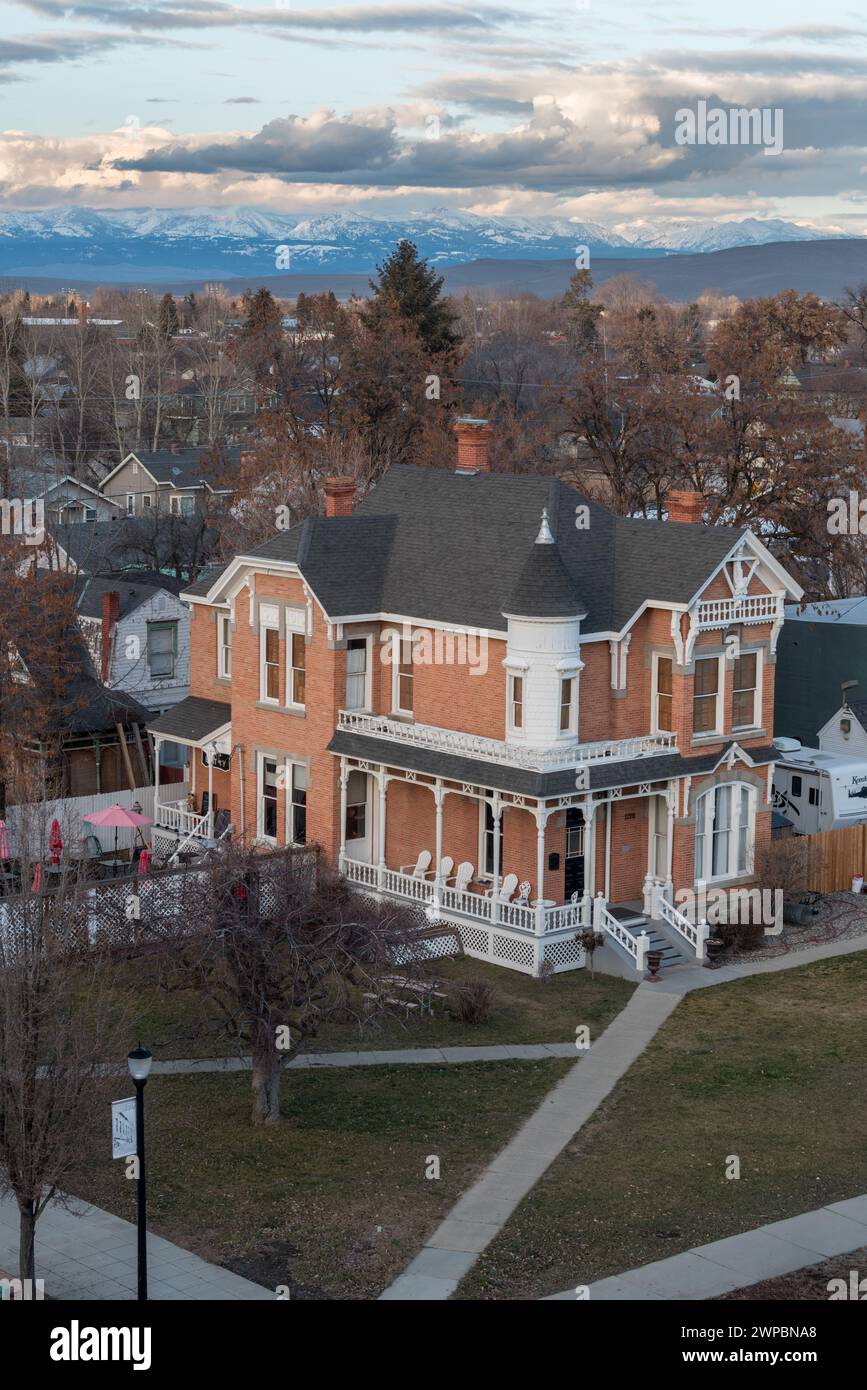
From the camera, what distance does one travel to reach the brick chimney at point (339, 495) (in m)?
43.2

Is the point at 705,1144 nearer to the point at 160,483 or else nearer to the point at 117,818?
the point at 117,818

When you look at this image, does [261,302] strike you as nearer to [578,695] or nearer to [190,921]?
[578,695]

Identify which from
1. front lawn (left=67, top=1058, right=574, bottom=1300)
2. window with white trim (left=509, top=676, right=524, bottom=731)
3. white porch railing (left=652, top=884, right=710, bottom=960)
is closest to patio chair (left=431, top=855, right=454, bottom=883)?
window with white trim (left=509, top=676, right=524, bottom=731)

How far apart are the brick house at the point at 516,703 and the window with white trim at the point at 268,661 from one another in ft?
0.17

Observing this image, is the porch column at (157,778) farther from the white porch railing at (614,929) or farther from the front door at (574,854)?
the white porch railing at (614,929)

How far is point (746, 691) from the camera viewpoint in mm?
39750

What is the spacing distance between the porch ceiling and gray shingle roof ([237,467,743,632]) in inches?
112

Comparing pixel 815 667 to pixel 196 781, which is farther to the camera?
pixel 815 667

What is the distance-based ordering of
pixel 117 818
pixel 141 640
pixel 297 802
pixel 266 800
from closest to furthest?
1. pixel 117 818
2. pixel 297 802
3. pixel 266 800
4. pixel 141 640

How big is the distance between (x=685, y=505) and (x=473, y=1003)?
1438 centimetres

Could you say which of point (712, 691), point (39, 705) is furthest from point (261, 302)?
point (712, 691)

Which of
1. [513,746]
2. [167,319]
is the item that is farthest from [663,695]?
[167,319]

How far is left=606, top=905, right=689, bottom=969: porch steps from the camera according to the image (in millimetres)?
36625

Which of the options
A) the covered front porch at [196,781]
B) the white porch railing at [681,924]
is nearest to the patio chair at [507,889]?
the white porch railing at [681,924]
